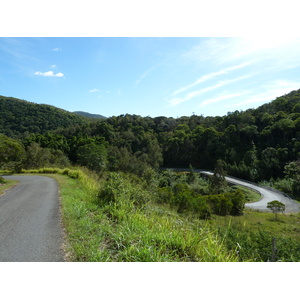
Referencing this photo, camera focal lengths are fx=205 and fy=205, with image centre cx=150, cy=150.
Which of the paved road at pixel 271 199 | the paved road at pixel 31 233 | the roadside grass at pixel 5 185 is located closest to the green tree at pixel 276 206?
the paved road at pixel 271 199

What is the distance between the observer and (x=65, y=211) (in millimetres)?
5027

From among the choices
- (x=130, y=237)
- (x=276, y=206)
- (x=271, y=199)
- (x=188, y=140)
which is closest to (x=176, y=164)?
(x=188, y=140)

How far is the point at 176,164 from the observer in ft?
218

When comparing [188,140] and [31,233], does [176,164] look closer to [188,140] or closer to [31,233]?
[188,140]

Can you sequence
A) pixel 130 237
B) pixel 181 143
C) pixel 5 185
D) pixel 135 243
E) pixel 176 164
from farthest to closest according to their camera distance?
pixel 181 143 < pixel 176 164 < pixel 5 185 < pixel 130 237 < pixel 135 243

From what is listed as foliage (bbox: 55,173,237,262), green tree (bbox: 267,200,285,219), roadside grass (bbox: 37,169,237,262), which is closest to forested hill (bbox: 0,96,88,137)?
green tree (bbox: 267,200,285,219)

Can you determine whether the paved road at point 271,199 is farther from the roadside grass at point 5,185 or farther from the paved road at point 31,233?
the paved road at point 31,233

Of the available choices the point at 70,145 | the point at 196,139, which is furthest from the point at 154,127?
the point at 70,145

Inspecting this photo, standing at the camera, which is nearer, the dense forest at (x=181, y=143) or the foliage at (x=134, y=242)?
the foliage at (x=134, y=242)

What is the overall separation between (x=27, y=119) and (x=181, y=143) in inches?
2219

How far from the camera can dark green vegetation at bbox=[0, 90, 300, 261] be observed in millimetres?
4711

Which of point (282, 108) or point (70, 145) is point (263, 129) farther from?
point (70, 145)

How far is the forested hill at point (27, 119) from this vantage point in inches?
2694

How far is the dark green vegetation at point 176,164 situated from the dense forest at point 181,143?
226mm
